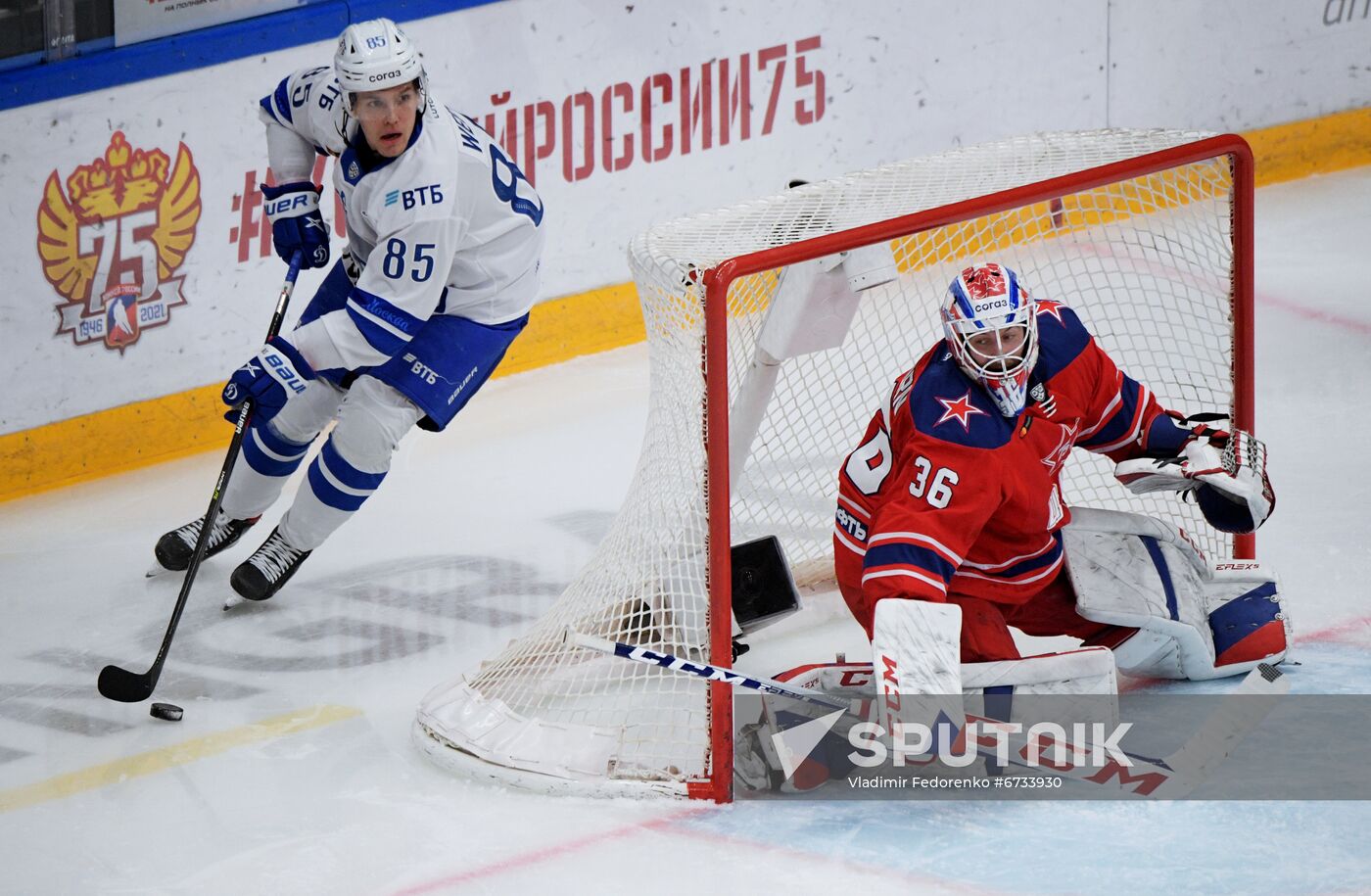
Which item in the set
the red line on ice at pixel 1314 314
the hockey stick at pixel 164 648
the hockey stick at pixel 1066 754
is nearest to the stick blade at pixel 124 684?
the hockey stick at pixel 164 648

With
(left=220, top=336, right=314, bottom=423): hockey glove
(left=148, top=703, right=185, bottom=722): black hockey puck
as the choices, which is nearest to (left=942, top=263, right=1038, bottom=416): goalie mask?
(left=220, top=336, right=314, bottom=423): hockey glove

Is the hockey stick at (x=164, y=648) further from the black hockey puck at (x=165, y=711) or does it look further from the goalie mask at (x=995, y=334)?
the goalie mask at (x=995, y=334)

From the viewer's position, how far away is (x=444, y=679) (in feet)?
12.3

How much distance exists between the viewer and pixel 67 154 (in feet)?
15.6

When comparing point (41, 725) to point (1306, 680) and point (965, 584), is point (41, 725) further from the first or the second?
point (1306, 680)

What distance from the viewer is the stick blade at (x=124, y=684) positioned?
3.63 m

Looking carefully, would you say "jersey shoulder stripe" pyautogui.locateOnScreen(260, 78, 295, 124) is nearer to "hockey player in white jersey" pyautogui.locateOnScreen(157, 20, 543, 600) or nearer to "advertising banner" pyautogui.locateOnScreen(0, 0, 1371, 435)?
"hockey player in white jersey" pyautogui.locateOnScreen(157, 20, 543, 600)

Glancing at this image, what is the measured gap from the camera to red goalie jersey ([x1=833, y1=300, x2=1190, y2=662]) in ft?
9.95

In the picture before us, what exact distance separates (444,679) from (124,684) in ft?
1.95

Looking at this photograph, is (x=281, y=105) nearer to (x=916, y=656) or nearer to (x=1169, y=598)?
(x=916, y=656)

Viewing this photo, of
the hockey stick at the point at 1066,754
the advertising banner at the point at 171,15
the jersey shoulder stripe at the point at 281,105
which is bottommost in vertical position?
the hockey stick at the point at 1066,754

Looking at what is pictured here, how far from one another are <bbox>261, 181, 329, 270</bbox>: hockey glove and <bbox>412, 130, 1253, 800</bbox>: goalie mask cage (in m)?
0.96

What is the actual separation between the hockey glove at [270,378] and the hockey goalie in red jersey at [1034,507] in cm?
108

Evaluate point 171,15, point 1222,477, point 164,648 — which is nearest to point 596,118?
point 171,15
